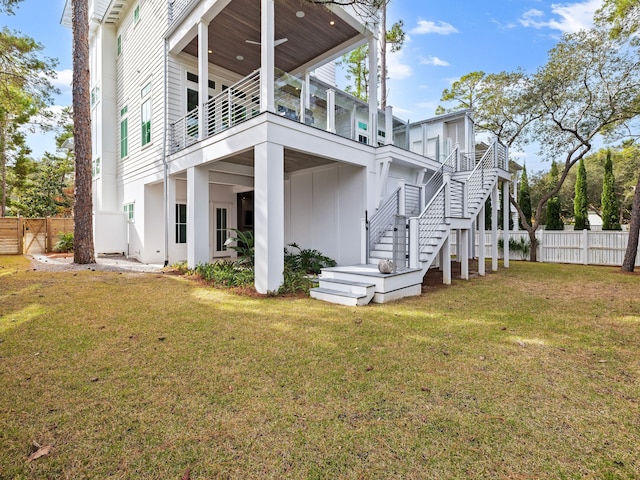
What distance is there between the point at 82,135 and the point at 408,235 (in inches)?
427

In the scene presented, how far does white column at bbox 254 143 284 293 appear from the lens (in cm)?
630

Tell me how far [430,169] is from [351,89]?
545 inches

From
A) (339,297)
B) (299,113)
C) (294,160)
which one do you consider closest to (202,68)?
(299,113)

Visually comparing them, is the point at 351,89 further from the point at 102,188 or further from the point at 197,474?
the point at 197,474

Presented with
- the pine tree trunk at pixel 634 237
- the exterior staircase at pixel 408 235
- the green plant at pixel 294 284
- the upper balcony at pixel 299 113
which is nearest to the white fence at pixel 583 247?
the pine tree trunk at pixel 634 237

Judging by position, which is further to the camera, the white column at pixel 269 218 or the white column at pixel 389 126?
the white column at pixel 389 126

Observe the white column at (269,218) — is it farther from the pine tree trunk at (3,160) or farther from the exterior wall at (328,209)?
the pine tree trunk at (3,160)

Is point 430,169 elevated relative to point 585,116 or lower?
lower

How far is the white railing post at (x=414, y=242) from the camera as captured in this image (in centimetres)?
658

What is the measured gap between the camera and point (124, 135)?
1357 cm

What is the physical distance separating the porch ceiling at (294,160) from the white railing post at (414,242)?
319 centimetres

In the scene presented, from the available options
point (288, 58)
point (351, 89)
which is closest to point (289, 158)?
point (288, 58)

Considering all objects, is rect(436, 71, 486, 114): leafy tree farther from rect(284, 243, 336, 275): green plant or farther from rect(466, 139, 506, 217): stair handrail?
rect(284, 243, 336, 275): green plant

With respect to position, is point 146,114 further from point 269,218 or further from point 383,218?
point 383,218
